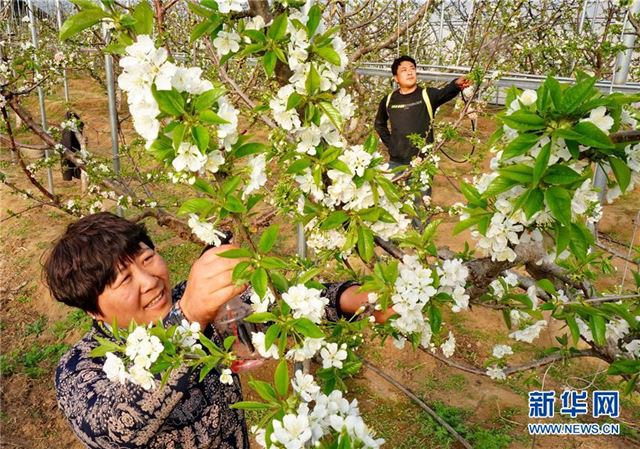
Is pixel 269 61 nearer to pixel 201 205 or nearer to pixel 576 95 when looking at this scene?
pixel 201 205

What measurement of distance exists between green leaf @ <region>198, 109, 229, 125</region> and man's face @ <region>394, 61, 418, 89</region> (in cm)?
425

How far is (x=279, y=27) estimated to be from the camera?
973 millimetres

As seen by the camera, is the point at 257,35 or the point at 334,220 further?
the point at 334,220

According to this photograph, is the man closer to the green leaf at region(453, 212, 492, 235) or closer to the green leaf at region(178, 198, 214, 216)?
the green leaf at region(453, 212, 492, 235)

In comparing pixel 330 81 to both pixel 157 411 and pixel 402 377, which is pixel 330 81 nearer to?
pixel 157 411

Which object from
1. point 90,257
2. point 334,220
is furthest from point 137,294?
point 334,220

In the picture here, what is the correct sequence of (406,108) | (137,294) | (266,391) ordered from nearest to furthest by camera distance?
(266,391)
(137,294)
(406,108)

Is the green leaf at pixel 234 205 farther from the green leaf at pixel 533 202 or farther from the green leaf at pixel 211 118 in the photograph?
the green leaf at pixel 533 202

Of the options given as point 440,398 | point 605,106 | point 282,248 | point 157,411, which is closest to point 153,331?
point 157,411

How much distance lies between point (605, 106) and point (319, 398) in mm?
795

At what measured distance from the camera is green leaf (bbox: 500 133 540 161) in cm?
88

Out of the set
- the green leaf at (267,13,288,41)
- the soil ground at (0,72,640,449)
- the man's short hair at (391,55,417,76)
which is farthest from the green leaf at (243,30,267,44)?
the man's short hair at (391,55,417,76)

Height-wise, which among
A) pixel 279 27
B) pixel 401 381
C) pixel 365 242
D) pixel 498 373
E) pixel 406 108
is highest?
pixel 279 27

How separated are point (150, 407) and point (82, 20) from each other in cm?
90
